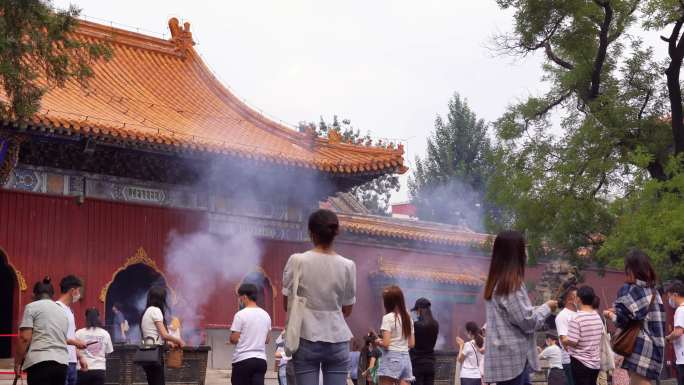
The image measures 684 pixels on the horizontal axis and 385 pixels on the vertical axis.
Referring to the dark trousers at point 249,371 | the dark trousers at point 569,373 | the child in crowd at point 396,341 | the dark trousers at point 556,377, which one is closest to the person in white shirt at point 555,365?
the dark trousers at point 556,377

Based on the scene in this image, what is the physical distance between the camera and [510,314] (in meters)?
6.52

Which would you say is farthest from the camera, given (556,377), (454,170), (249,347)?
(454,170)

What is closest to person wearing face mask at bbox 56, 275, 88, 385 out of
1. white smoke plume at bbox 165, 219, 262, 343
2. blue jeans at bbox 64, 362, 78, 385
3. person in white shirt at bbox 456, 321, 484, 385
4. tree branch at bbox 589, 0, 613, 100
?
blue jeans at bbox 64, 362, 78, 385

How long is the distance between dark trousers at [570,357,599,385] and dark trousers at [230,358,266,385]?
2668 mm

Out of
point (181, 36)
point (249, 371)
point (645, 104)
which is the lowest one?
point (249, 371)

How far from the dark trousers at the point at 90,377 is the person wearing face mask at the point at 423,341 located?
3156 mm

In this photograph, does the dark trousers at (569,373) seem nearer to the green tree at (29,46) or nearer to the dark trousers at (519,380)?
the dark trousers at (519,380)

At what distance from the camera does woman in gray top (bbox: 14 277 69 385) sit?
825 centimetres

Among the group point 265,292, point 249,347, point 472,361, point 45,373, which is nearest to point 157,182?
point 265,292

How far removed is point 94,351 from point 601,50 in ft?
34.3

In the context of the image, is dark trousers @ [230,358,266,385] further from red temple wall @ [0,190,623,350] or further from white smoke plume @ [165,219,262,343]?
white smoke plume @ [165,219,262,343]

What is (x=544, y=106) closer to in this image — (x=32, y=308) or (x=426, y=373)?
(x=426, y=373)

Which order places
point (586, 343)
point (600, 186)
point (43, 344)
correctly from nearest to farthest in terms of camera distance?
point (43, 344), point (586, 343), point (600, 186)

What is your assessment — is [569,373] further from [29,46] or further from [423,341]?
[29,46]
